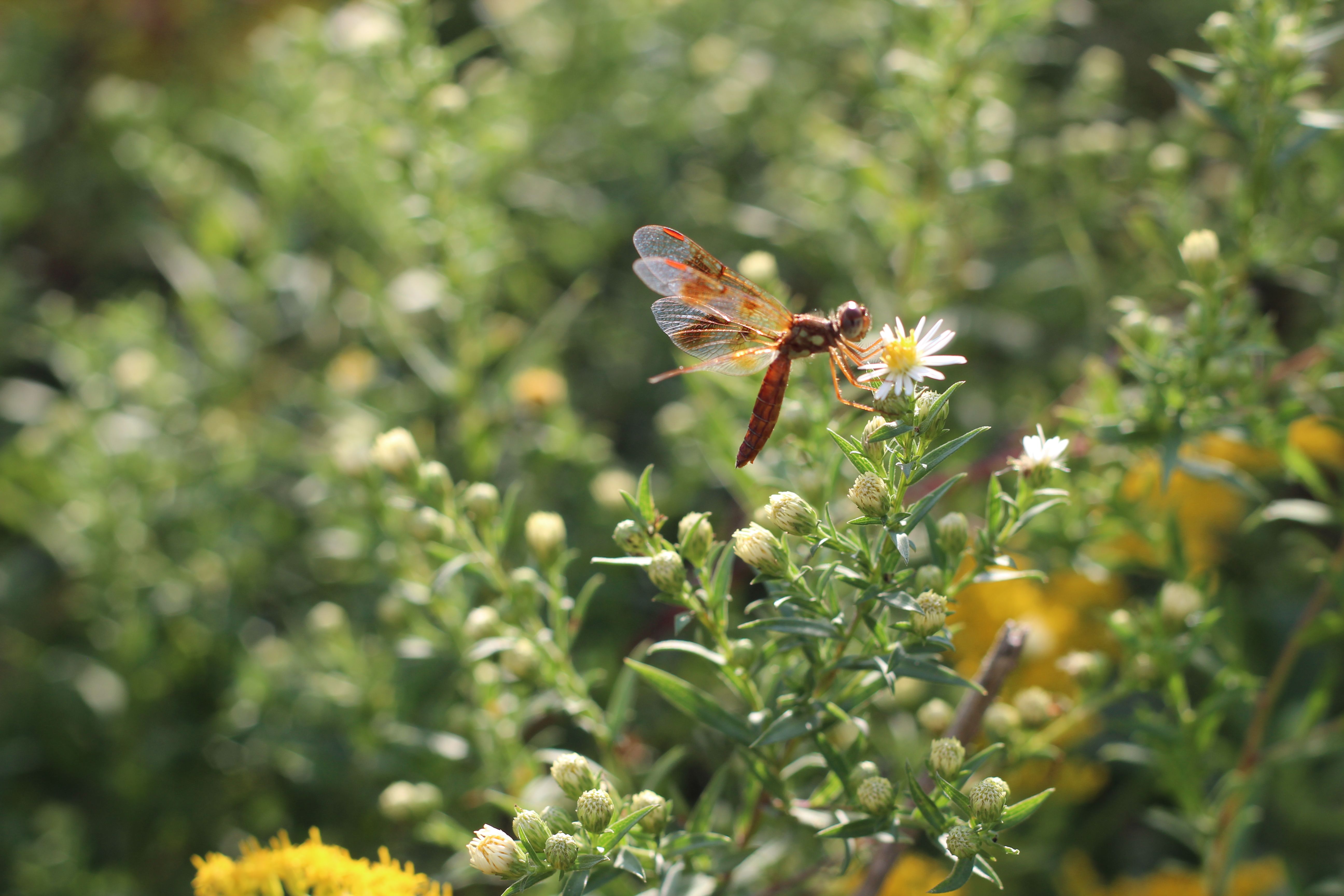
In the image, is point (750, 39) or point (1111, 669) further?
point (750, 39)

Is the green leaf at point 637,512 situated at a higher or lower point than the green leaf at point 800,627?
higher

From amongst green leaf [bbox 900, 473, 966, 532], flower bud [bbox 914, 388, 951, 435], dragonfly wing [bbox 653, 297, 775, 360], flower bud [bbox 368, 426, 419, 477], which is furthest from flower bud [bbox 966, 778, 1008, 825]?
flower bud [bbox 368, 426, 419, 477]

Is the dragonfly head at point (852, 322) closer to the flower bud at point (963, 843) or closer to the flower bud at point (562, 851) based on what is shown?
the flower bud at point (963, 843)

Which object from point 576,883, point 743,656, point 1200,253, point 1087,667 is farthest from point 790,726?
point 1200,253

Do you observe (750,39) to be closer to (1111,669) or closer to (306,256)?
(306,256)

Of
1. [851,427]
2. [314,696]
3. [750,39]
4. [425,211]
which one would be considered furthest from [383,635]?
[750,39]

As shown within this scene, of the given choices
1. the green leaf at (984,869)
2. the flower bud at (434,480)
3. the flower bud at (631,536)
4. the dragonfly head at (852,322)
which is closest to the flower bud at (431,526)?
the flower bud at (434,480)

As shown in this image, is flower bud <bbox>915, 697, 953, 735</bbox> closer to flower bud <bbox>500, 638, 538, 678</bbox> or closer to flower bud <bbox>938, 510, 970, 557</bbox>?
flower bud <bbox>938, 510, 970, 557</bbox>
